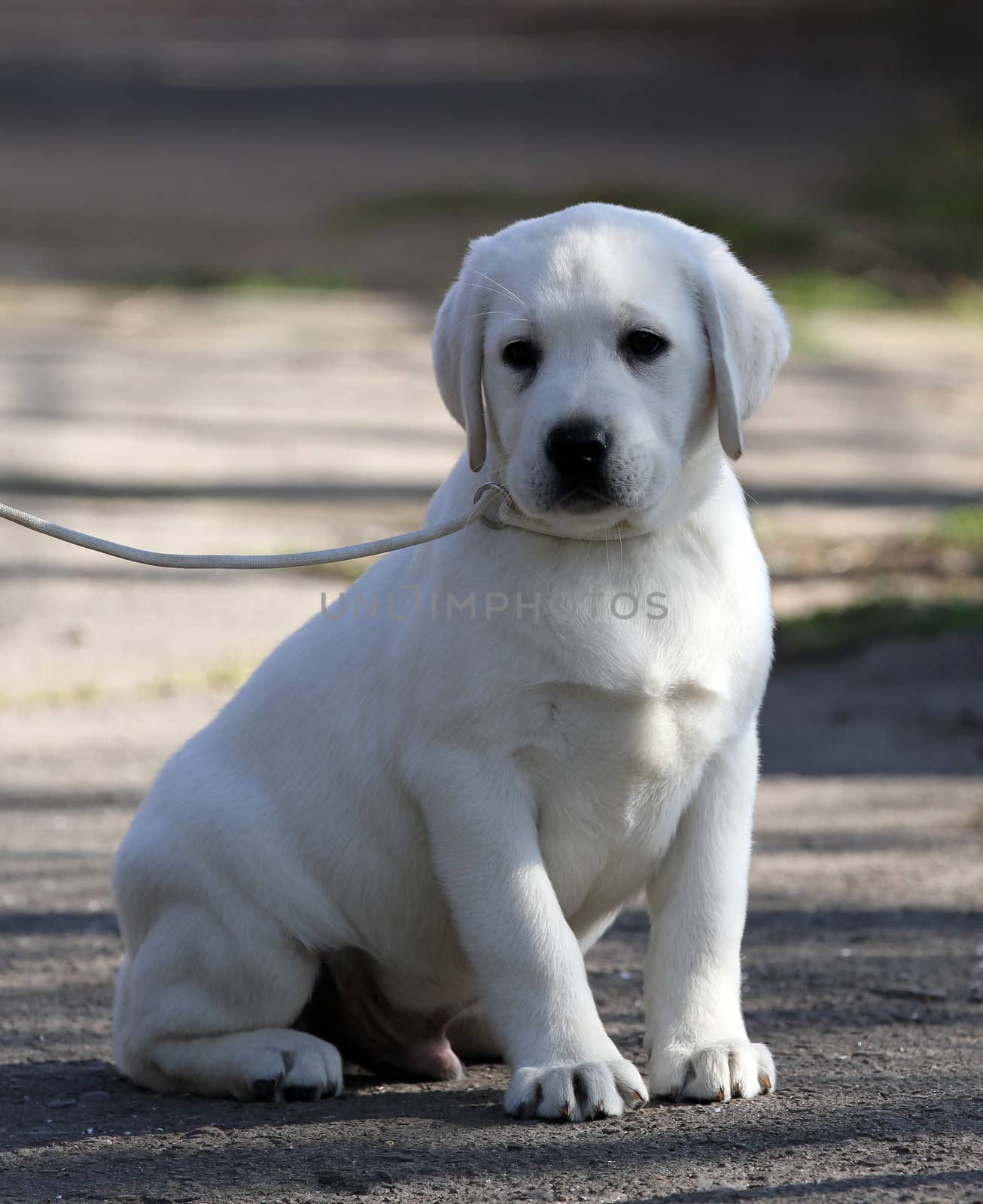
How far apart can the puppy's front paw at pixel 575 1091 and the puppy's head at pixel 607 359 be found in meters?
0.98

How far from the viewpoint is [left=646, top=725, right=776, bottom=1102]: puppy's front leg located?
11.1ft

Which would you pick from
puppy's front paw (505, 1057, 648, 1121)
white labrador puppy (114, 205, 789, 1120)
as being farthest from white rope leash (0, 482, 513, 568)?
puppy's front paw (505, 1057, 648, 1121)

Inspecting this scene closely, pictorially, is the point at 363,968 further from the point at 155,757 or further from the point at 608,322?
the point at 155,757

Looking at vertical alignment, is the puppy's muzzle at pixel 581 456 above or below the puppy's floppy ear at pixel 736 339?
below

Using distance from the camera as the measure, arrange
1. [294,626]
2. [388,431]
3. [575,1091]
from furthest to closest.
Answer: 1. [388,431]
2. [294,626]
3. [575,1091]

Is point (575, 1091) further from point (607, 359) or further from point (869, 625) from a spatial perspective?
point (869, 625)

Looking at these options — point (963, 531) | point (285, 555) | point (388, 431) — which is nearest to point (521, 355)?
point (285, 555)

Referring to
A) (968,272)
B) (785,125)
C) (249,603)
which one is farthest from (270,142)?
(249,603)

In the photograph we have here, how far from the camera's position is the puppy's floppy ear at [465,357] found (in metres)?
3.52

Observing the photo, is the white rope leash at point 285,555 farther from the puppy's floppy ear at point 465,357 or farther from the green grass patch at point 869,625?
the green grass patch at point 869,625

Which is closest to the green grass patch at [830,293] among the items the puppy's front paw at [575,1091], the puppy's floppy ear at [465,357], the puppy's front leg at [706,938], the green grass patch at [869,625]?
the green grass patch at [869,625]

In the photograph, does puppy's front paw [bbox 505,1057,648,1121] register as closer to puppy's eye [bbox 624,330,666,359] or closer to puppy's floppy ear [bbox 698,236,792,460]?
puppy's floppy ear [bbox 698,236,792,460]

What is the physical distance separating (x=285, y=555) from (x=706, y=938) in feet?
3.59

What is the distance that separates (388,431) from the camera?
440 inches
